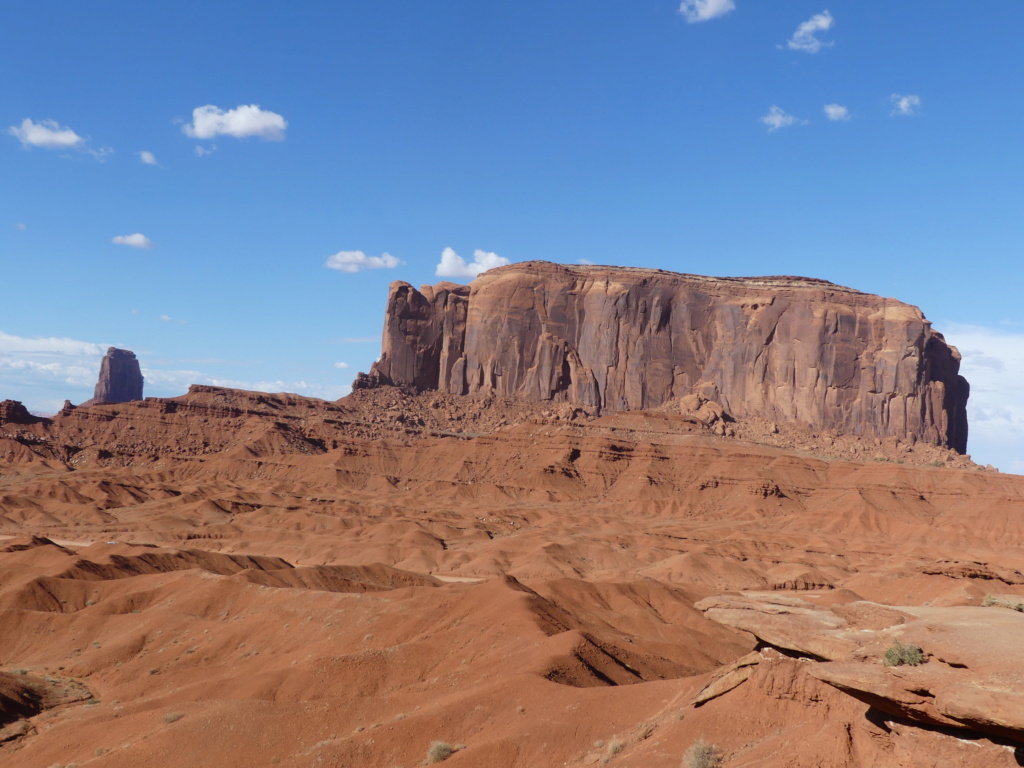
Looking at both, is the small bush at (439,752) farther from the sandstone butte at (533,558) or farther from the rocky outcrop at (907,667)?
the rocky outcrop at (907,667)

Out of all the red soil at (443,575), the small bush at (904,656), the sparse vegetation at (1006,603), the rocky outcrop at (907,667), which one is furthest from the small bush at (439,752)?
the sparse vegetation at (1006,603)

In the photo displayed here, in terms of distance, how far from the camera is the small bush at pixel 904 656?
48.8 feet

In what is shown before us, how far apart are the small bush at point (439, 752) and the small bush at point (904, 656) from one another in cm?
1185

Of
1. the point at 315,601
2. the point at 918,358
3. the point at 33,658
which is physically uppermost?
the point at 918,358

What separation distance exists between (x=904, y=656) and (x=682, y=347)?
15406cm

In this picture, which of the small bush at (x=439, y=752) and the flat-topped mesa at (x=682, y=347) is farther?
the flat-topped mesa at (x=682, y=347)

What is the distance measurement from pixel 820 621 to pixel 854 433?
143m

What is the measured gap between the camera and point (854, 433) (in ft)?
498

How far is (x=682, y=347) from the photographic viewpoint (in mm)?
166500

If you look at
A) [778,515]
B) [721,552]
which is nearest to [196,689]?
[721,552]

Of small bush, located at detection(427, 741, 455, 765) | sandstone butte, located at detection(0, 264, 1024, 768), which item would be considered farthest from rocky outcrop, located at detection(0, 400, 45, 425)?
small bush, located at detection(427, 741, 455, 765)

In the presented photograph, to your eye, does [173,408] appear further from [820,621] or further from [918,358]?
[820,621]

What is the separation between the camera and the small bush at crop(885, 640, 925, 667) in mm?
14875

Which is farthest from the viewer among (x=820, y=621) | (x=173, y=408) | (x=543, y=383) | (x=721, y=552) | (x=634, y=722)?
(x=543, y=383)
